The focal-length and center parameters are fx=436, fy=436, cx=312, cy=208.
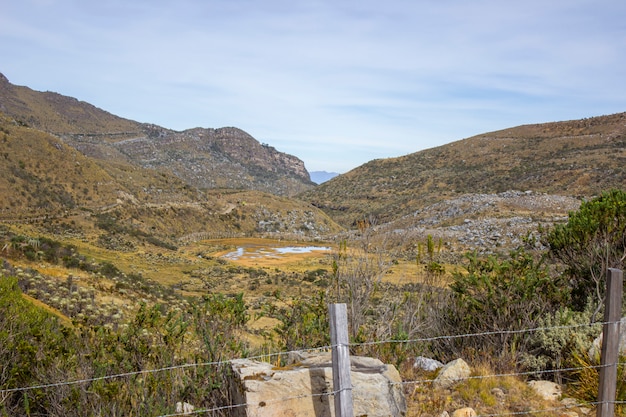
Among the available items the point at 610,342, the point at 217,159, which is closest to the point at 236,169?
the point at 217,159

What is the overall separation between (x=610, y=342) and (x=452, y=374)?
1729 millimetres

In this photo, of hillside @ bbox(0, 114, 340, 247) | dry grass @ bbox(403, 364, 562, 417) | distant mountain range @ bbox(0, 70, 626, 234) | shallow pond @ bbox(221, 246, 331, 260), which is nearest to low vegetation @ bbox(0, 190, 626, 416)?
dry grass @ bbox(403, 364, 562, 417)

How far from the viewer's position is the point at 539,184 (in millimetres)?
56656

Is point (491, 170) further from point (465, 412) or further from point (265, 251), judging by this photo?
point (465, 412)

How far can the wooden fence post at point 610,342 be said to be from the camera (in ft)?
13.2

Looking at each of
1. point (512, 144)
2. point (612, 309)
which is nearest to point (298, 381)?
point (612, 309)

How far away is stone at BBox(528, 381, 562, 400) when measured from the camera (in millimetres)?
4855

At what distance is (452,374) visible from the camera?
202 inches

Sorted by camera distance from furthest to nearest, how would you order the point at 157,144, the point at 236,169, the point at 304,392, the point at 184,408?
1. the point at 236,169
2. the point at 157,144
3. the point at 184,408
4. the point at 304,392

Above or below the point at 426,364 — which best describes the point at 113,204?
above

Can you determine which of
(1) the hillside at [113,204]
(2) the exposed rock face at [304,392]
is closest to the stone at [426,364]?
(2) the exposed rock face at [304,392]

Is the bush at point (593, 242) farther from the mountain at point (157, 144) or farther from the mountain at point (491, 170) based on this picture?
the mountain at point (157, 144)

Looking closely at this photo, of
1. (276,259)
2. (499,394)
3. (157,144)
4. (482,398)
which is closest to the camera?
(482,398)

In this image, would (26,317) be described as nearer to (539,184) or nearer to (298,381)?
(298,381)
